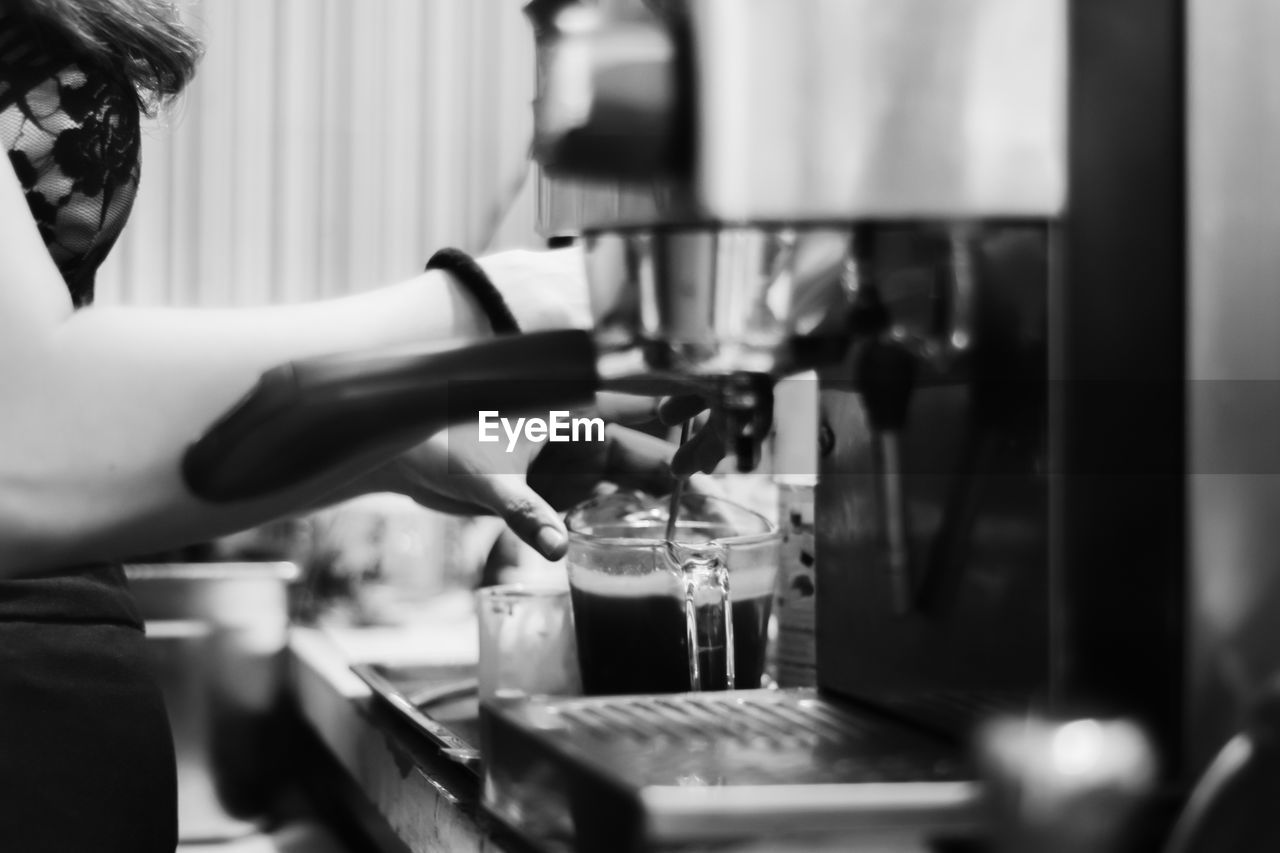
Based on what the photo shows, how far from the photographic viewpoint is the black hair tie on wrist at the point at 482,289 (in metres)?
0.54

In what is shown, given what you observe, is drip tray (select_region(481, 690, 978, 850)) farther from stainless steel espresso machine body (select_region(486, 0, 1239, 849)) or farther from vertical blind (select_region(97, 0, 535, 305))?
vertical blind (select_region(97, 0, 535, 305))

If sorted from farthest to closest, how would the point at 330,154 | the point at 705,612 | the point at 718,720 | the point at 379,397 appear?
the point at 330,154 → the point at 705,612 → the point at 718,720 → the point at 379,397

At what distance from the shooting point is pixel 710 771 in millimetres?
443

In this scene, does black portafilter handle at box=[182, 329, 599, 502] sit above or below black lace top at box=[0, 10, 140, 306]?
below

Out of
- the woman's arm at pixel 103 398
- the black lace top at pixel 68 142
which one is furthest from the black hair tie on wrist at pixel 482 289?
the black lace top at pixel 68 142

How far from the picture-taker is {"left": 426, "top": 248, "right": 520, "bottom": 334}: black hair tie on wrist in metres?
0.54

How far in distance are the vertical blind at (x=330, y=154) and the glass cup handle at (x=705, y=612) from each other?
1.62m

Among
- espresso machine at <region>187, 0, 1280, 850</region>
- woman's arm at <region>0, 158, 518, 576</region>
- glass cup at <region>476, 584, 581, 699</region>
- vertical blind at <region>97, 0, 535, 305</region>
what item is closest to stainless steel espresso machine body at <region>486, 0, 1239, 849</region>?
espresso machine at <region>187, 0, 1280, 850</region>

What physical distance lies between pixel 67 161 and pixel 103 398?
0.29 meters

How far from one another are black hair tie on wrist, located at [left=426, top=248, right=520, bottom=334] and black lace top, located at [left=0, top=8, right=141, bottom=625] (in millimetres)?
279

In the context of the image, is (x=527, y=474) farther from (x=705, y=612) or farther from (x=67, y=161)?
(x=67, y=161)

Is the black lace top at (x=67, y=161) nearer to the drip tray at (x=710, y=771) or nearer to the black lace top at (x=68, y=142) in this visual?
the black lace top at (x=68, y=142)

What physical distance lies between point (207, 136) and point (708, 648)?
73.3 inches
